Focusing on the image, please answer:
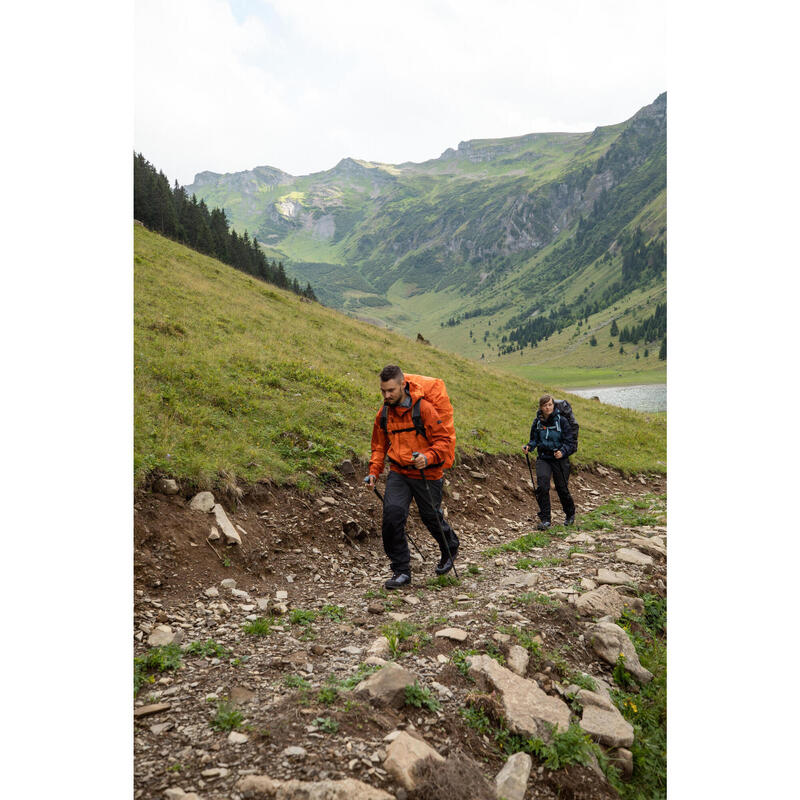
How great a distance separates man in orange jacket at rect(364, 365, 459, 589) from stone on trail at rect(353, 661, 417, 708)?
107 inches

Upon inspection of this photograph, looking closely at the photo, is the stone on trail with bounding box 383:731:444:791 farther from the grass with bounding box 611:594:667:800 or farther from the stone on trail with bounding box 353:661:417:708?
the grass with bounding box 611:594:667:800

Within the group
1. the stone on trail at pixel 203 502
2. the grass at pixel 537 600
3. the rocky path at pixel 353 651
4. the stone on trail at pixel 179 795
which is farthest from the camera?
the stone on trail at pixel 203 502

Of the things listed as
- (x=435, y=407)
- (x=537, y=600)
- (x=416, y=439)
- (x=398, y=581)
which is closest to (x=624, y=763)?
(x=537, y=600)

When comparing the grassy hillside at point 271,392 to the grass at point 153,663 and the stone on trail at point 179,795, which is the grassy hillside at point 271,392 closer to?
the grass at point 153,663

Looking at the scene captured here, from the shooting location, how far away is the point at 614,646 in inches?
231

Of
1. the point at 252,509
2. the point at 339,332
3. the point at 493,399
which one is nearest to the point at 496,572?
the point at 252,509

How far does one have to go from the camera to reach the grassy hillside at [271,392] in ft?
30.9

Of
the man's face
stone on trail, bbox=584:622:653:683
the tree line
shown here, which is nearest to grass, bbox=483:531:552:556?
stone on trail, bbox=584:622:653:683

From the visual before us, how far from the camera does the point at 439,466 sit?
7.54 meters

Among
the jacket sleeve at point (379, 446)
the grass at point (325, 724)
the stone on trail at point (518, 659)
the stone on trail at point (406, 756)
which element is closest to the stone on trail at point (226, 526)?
the jacket sleeve at point (379, 446)

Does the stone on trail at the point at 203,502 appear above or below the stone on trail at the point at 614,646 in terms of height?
above

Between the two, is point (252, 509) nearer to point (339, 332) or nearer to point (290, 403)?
point (290, 403)

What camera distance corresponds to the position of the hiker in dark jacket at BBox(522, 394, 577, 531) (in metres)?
11.1

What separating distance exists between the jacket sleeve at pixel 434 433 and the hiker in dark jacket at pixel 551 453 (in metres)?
4.34
